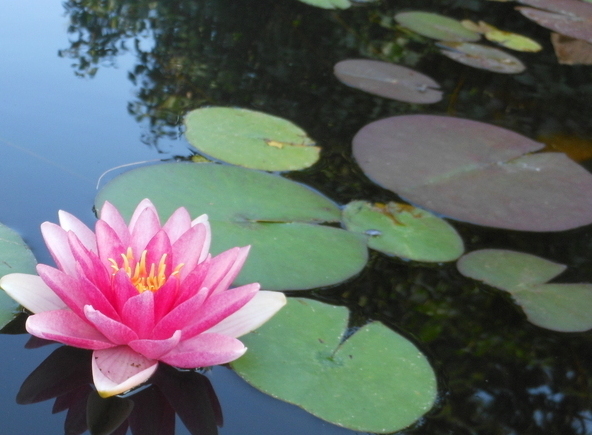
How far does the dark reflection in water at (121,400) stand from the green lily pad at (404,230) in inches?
26.5

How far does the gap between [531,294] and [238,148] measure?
96cm

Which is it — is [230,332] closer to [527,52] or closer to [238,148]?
[238,148]

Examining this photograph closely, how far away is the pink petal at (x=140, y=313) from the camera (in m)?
0.88

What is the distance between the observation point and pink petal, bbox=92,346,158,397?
0.87 metres

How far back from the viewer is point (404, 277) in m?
1.43

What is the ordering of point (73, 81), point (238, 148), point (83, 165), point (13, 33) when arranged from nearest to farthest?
point (83, 165)
point (238, 148)
point (73, 81)
point (13, 33)

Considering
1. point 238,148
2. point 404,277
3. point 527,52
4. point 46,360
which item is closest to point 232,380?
point 46,360

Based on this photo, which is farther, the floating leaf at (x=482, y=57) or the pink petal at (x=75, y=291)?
the floating leaf at (x=482, y=57)

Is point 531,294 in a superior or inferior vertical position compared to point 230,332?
inferior

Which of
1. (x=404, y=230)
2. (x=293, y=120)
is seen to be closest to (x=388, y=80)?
(x=293, y=120)

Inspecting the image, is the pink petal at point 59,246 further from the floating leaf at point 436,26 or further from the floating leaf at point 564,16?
the floating leaf at point 564,16

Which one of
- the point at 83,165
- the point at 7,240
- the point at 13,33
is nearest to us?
the point at 7,240

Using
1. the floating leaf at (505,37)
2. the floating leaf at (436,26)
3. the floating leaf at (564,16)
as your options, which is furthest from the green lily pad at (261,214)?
the floating leaf at (564,16)

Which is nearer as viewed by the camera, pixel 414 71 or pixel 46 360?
pixel 46 360
